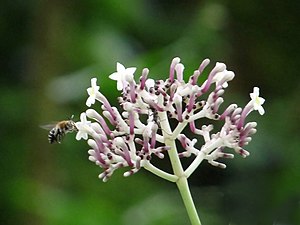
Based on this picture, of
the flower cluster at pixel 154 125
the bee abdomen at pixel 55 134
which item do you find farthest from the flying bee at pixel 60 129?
the flower cluster at pixel 154 125

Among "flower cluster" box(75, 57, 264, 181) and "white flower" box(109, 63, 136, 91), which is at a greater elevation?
"white flower" box(109, 63, 136, 91)

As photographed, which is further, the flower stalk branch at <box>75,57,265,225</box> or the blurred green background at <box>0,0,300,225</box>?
the blurred green background at <box>0,0,300,225</box>

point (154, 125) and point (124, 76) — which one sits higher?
point (124, 76)

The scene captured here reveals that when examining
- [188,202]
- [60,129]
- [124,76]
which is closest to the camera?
[188,202]

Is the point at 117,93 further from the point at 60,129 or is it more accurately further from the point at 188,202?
the point at 188,202

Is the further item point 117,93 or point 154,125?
point 117,93

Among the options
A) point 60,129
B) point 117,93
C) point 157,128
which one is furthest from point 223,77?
point 117,93

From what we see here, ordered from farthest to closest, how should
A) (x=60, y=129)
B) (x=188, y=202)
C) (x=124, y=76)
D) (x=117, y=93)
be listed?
(x=117, y=93) → (x=60, y=129) → (x=124, y=76) → (x=188, y=202)

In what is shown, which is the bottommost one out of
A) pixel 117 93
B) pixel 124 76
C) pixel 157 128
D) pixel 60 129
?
pixel 157 128

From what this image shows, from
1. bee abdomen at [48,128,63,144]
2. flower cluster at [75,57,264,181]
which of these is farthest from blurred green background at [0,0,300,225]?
flower cluster at [75,57,264,181]

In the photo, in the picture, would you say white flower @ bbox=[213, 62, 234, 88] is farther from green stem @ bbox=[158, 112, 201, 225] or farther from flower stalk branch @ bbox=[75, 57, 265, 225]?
green stem @ bbox=[158, 112, 201, 225]
